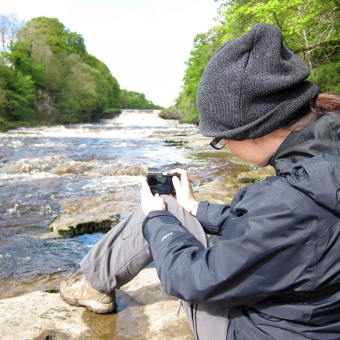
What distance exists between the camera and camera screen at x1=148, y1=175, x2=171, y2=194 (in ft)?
6.36

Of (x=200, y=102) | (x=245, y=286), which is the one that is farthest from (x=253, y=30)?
(x=245, y=286)

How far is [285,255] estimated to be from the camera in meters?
1.07

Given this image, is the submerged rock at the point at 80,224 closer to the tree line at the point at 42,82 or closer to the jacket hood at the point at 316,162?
the jacket hood at the point at 316,162

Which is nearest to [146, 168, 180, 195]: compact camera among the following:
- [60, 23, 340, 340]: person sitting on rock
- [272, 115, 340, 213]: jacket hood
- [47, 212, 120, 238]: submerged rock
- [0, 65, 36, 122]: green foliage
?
[60, 23, 340, 340]: person sitting on rock

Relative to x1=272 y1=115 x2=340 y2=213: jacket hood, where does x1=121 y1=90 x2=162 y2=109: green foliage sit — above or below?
above

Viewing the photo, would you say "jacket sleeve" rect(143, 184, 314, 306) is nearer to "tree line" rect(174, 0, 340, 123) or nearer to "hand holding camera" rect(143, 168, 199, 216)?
"hand holding camera" rect(143, 168, 199, 216)

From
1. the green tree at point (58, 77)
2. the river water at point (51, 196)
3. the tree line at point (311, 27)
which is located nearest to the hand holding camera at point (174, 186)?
the river water at point (51, 196)

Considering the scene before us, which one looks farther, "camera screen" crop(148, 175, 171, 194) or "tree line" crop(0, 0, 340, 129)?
"tree line" crop(0, 0, 340, 129)

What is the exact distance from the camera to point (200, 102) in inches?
56.8

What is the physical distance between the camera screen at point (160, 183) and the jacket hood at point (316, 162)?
31.2 inches

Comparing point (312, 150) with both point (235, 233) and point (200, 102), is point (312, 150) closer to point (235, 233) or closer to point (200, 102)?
Answer: point (235, 233)

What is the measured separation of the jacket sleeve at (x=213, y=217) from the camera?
6.31 ft

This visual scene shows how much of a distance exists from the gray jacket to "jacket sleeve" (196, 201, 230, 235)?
2.03 feet

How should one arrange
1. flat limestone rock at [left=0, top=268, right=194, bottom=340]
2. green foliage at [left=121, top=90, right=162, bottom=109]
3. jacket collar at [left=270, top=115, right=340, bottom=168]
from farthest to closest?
green foliage at [left=121, top=90, right=162, bottom=109]
flat limestone rock at [left=0, top=268, right=194, bottom=340]
jacket collar at [left=270, top=115, right=340, bottom=168]
